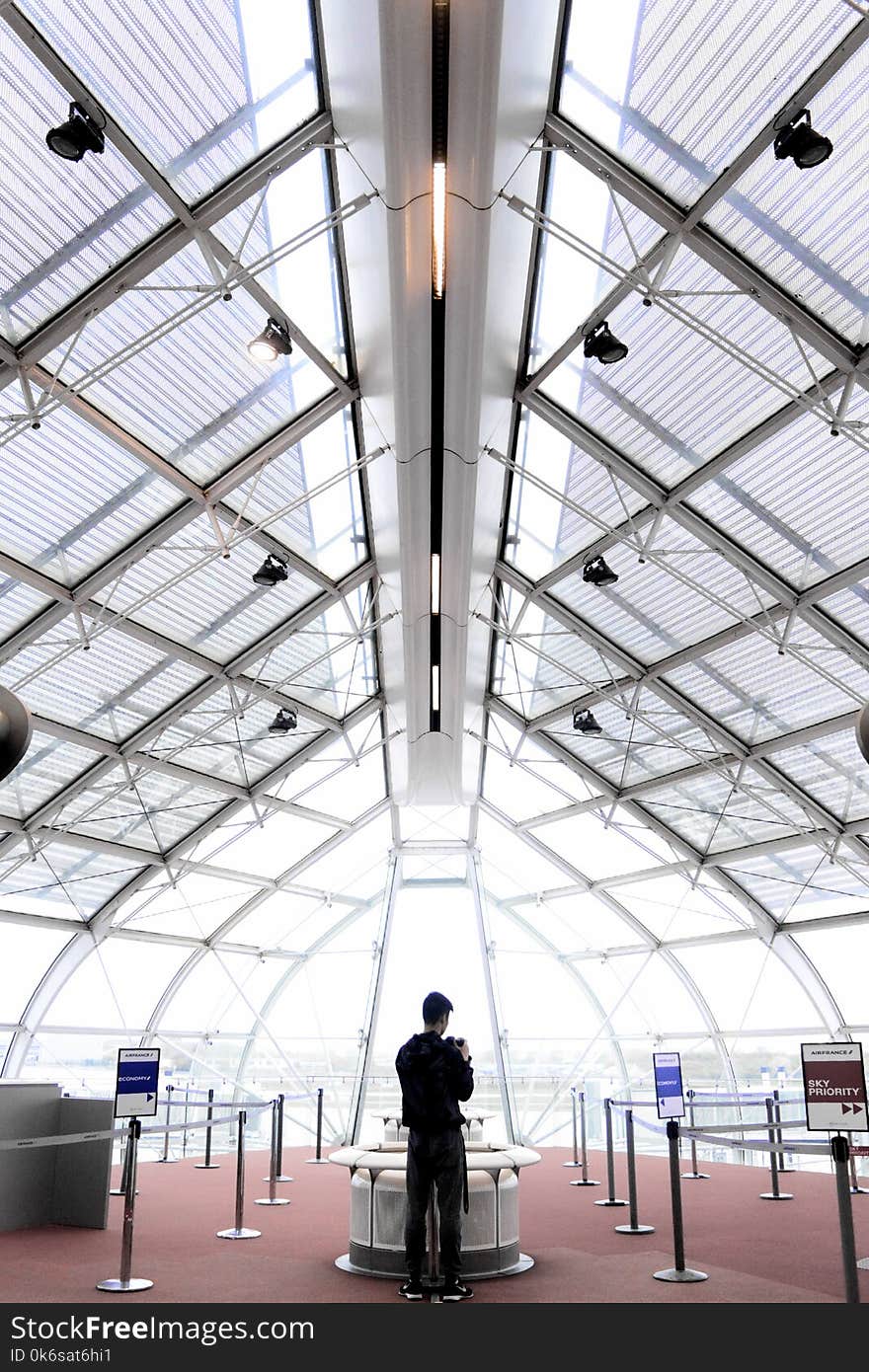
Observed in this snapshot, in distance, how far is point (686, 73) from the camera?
8406mm

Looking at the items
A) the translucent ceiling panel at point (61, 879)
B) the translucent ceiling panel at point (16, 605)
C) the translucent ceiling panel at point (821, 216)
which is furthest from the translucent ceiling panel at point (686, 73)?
the translucent ceiling panel at point (61, 879)

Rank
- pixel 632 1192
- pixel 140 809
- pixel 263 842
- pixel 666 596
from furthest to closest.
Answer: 1. pixel 263 842
2. pixel 140 809
3. pixel 666 596
4. pixel 632 1192

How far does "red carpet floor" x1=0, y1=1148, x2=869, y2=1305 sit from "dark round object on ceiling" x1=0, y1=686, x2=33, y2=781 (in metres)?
4.92

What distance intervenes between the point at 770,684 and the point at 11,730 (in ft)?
43.9

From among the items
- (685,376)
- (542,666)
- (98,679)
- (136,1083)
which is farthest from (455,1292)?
(542,666)

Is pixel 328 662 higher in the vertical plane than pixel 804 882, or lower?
higher

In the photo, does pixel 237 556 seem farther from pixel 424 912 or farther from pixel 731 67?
pixel 424 912

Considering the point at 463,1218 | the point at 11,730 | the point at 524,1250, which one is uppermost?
the point at 11,730

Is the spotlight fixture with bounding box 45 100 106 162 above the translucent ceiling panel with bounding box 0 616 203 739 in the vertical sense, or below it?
above

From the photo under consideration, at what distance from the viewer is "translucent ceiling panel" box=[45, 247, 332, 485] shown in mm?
10164

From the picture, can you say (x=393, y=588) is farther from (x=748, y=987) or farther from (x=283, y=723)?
(x=748, y=987)

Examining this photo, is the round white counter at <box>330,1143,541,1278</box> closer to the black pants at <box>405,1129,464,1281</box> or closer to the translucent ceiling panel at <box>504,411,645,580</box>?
the black pants at <box>405,1129,464,1281</box>

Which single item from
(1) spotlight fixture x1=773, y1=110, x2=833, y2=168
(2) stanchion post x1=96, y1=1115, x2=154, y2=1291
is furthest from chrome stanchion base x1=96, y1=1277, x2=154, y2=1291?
(1) spotlight fixture x1=773, y1=110, x2=833, y2=168

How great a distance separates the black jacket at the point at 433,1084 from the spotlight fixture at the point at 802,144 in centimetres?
740
